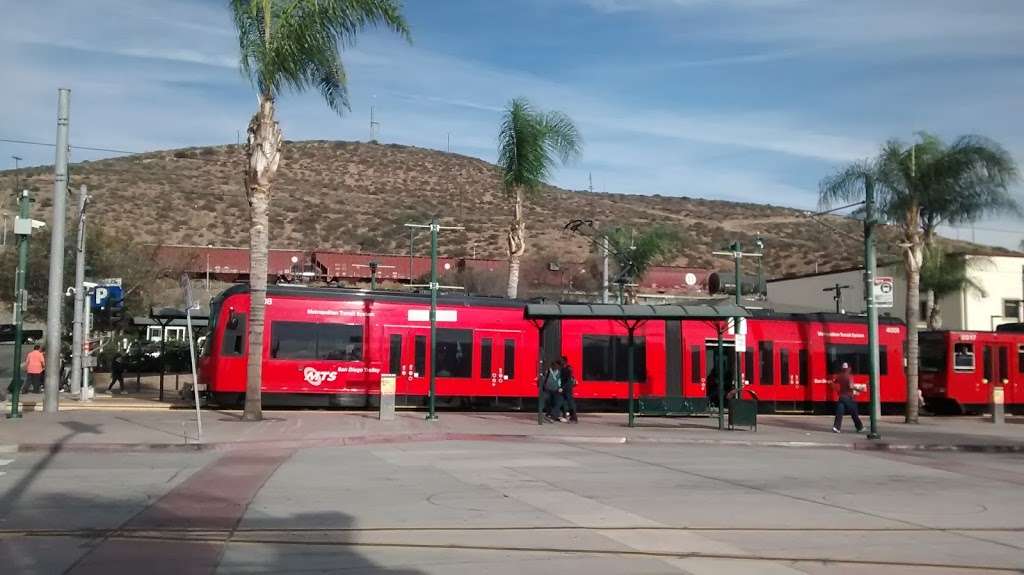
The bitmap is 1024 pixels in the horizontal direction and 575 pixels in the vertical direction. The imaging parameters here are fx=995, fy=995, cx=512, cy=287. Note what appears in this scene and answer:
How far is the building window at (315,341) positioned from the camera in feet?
89.1

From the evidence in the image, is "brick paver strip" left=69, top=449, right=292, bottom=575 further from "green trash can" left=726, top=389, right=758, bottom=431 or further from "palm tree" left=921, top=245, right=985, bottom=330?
"palm tree" left=921, top=245, right=985, bottom=330

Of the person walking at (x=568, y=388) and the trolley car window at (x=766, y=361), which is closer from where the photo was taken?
the person walking at (x=568, y=388)

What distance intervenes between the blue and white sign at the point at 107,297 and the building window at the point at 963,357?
28595 mm

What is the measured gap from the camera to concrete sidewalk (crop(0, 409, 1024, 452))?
63.2 ft

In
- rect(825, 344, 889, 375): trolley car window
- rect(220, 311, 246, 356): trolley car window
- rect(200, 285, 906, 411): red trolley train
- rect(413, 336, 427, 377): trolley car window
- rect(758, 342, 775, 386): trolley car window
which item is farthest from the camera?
rect(825, 344, 889, 375): trolley car window

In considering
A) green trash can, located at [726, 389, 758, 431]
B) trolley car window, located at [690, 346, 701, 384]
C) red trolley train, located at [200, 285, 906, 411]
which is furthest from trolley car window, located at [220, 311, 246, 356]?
trolley car window, located at [690, 346, 701, 384]

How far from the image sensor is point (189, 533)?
9992 millimetres

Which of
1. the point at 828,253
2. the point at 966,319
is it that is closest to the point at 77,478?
the point at 966,319

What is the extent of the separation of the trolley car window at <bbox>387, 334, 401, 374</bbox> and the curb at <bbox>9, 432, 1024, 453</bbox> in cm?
638

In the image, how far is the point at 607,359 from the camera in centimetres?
3039

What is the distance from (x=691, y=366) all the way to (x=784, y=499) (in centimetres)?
1814

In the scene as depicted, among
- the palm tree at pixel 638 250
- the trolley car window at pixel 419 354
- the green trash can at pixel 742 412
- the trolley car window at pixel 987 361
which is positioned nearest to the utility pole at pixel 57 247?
the trolley car window at pixel 419 354

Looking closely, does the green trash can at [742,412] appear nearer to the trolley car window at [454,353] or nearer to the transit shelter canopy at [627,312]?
the transit shelter canopy at [627,312]

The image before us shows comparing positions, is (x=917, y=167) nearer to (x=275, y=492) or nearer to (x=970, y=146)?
(x=970, y=146)
